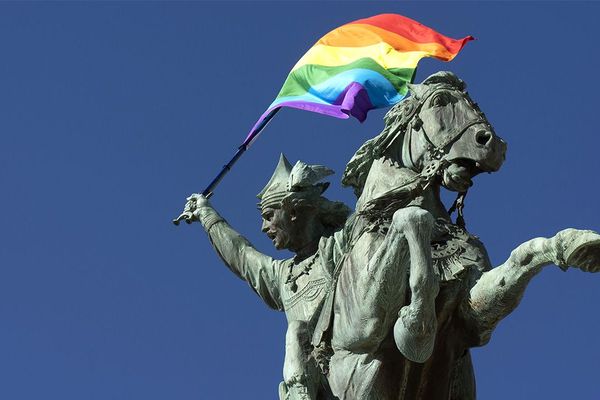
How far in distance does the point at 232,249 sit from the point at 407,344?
426 cm

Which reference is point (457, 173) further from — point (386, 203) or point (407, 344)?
point (407, 344)

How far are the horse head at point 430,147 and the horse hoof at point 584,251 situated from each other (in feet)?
5.65

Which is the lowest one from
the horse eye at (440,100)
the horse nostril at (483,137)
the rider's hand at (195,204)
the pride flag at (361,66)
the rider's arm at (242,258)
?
the rider's arm at (242,258)

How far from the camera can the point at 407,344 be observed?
15.5m

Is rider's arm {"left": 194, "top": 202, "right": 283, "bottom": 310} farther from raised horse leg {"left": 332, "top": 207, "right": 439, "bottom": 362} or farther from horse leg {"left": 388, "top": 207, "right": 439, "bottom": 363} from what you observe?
horse leg {"left": 388, "top": 207, "right": 439, "bottom": 363}

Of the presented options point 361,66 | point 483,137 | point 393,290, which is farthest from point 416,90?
point 361,66

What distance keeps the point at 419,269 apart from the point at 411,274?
0.11 m

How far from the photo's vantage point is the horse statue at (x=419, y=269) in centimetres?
1561

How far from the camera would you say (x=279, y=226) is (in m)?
18.8

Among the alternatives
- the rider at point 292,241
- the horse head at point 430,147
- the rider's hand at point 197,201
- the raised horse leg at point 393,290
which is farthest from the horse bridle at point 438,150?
the rider's hand at point 197,201

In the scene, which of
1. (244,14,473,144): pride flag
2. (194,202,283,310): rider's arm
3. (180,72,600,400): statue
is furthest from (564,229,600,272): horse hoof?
(244,14,473,144): pride flag

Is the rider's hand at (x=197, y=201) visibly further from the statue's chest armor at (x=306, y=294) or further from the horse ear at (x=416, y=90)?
the horse ear at (x=416, y=90)

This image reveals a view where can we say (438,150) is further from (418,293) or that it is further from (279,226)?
(279,226)

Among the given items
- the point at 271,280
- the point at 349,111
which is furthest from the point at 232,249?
the point at 349,111
